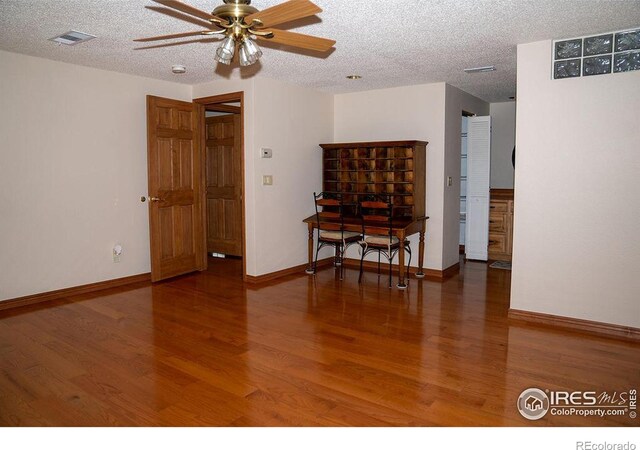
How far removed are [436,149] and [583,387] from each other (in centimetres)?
349

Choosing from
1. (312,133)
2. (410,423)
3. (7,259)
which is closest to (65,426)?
(410,423)

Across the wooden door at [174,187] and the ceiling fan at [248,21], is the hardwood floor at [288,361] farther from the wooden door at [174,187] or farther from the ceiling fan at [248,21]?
the ceiling fan at [248,21]

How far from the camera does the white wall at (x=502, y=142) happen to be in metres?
7.32

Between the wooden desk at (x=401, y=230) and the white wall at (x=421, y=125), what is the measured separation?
168 mm

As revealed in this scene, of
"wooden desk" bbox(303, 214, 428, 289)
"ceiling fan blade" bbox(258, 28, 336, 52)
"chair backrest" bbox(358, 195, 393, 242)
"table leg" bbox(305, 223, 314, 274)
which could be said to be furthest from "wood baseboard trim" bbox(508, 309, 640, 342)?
"ceiling fan blade" bbox(258, 28, 336, 52)

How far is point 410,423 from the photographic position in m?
2.47

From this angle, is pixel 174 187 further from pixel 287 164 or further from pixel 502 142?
pixel 502 142

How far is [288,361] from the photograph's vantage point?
3.28 metres

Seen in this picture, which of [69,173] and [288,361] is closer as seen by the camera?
[288,361]

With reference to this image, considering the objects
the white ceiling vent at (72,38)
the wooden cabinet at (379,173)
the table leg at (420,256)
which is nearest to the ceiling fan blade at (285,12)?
the white ceiling vent at (72,38)

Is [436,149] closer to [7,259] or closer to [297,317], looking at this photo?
[297,317]

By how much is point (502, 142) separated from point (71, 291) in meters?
6.28
